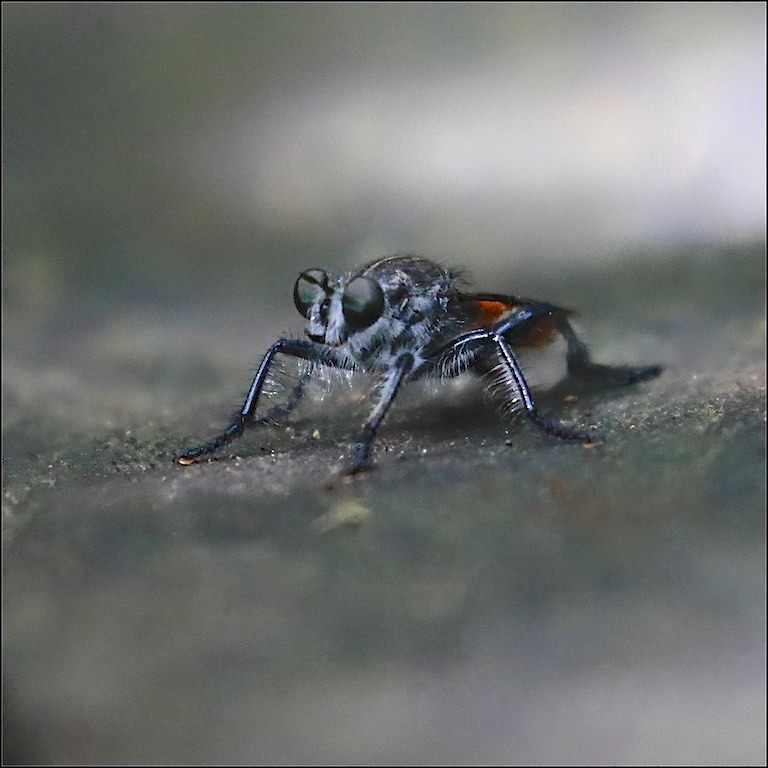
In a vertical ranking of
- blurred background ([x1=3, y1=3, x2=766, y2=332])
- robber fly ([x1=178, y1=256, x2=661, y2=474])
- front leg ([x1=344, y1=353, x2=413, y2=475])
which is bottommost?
front leg ([x1=344, y1=353, x2=413, y2=475])

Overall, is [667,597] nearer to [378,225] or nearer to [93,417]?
[93,417]

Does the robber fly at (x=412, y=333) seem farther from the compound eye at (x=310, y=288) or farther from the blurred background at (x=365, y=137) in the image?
the blurred background at (x=365, y=137)

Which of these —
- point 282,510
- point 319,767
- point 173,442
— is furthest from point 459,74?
point 319,767

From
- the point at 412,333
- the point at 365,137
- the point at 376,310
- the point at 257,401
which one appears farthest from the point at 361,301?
the point at 365,137

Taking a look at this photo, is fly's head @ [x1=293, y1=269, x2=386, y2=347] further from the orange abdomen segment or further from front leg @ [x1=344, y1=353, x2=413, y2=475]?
the orange abdomen segment

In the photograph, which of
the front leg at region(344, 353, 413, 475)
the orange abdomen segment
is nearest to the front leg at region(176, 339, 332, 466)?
the front leg at region(344, 353, 413, 475)

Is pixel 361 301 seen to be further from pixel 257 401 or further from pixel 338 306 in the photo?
pixel 257 401
